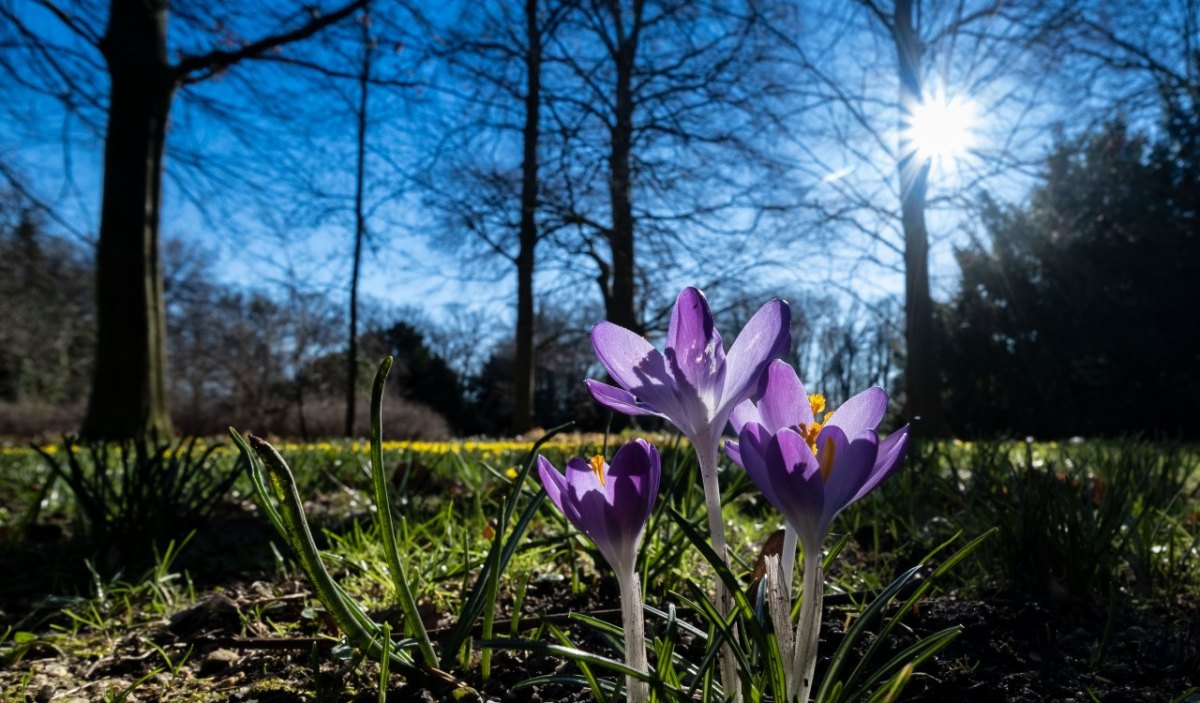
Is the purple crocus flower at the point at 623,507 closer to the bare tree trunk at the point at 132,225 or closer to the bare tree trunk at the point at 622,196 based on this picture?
the bare tree trunk at the point at 132,225

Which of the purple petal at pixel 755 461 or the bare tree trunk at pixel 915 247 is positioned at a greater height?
the bare tree trunk at pixel 915 247

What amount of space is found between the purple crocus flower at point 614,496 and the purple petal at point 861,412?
0.67 ft

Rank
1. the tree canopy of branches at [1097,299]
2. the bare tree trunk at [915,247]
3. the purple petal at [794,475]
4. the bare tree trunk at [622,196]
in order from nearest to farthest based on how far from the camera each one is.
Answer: the purple petal at [794,475]
the bare tree trunk at [915,247]
the bare tree trunk at [622,196]
the tree canopy of branches at [1097,299]

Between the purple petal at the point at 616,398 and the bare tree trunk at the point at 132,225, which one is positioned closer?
the purple petal at the point at 616,398

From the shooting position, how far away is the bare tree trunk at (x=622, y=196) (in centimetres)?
1197

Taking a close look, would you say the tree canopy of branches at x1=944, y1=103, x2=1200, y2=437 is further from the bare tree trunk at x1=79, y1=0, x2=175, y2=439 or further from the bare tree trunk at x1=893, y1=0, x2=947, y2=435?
the bare tree trunk at x1=79, y1=0, x2=175, y2=439

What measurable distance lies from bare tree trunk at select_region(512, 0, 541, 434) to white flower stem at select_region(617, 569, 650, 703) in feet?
39.6

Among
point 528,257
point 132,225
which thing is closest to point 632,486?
point 132,225

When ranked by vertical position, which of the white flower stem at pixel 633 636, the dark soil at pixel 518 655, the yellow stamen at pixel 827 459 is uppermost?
the yellow stamen at pixel 827 459

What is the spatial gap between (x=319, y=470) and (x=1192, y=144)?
1890 cm

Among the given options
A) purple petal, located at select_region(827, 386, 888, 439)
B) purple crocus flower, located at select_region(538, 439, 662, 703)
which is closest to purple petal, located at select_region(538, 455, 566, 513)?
purple crocus flower, located at select_region(538, 439, 662, 703)

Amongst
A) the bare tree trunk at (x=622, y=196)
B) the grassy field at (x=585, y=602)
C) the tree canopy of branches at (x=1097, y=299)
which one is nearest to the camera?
the grassy field at (x=585, y=602)

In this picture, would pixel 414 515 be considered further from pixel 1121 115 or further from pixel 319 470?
pixel 1121 115

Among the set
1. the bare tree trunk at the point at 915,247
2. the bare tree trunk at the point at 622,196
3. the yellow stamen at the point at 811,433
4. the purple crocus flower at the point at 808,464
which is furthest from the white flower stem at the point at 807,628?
the bare tree trunk at the point at 622,196
